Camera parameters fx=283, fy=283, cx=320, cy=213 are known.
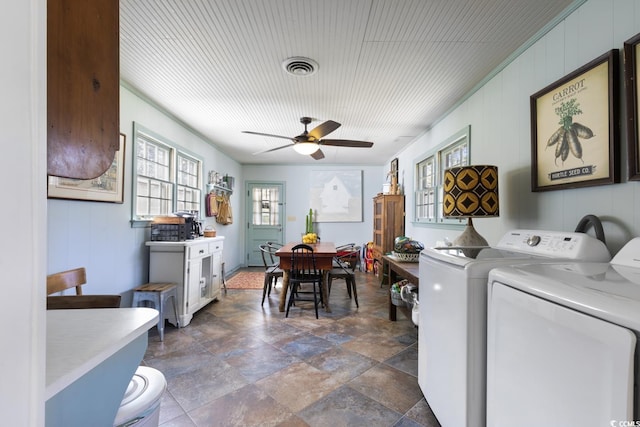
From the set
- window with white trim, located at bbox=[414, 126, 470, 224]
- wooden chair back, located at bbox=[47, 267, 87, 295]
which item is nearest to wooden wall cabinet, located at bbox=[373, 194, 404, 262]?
window with white trim, located at bbox=[414, 126, 470, 224]

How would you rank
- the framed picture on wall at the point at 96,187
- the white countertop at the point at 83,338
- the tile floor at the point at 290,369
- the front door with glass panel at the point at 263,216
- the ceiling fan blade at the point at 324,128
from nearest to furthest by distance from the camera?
the white countertop at the point at 83,338, the tile floor at the point at 290,369, the framed picture on wall at the point at 96,187, the ceiling fan blade at the point at 324,128, the front door with glass panel at the point at 263,216

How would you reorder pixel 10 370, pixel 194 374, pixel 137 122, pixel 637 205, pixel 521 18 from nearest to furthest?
pixel 10 370 < pixel 637 205 < pixel 521 18 < pixel 194 374 < pixel 137 122

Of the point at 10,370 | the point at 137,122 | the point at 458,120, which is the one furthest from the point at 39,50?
the point at 458,120

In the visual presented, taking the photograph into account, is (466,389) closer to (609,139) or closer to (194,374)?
(609,139)

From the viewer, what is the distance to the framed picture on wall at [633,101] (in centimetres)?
129

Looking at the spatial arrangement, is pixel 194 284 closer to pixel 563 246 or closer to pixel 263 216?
pixel 563 246

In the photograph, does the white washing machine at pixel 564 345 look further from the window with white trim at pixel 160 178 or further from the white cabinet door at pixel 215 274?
the white cabinet door at pixel 215 274

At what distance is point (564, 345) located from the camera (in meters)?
0.72

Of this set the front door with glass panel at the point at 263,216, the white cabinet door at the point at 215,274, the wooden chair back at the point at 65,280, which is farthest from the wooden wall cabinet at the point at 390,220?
the wooden chair back at the point at 65,280

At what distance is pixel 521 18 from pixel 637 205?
4.30ft

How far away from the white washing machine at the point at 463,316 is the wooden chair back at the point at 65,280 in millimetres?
2402

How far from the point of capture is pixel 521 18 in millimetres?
1800

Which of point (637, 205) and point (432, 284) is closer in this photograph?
point (637, 205)

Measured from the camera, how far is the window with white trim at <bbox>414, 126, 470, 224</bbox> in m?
3.13
